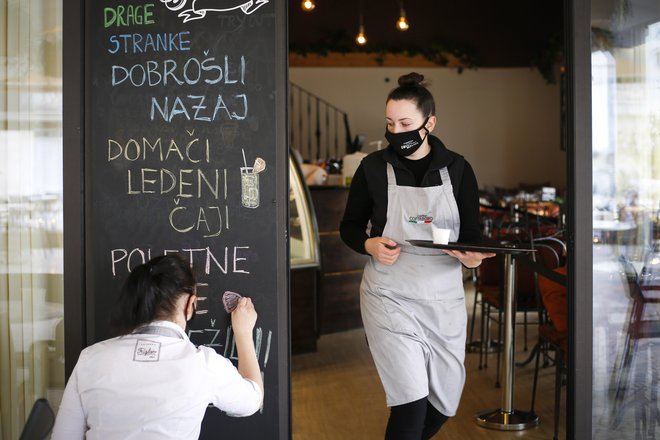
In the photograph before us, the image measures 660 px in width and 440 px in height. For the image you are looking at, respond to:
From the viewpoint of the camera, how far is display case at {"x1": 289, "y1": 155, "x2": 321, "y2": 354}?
5.02 m

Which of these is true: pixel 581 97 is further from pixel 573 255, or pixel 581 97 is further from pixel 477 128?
pixel 477 128

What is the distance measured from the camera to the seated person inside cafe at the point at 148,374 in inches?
66.0

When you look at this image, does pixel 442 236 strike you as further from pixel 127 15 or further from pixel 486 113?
pixel 486 113

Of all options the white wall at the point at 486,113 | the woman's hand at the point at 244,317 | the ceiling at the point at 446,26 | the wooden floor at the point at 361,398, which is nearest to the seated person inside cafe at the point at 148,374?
the woman's hand at the point at 244,317

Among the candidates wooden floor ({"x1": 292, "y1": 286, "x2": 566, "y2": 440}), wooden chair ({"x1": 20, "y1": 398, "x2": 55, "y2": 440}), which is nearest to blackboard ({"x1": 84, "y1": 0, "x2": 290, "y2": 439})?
wooden chair ({"x1": 20, "y1": 398, "x2": 55, "y2": 440})

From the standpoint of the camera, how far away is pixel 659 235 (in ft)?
9.77

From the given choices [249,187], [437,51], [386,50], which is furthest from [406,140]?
[437,51]

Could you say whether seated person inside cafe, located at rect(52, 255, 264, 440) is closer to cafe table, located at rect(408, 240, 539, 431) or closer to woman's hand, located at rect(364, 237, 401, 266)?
woman's hand, located at rect(364, 237, 401, 266)

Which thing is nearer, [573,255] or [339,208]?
[573,255]

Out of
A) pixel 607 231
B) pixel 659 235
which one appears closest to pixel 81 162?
pixel 607 231

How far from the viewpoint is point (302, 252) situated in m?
5.09

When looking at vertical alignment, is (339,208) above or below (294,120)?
below

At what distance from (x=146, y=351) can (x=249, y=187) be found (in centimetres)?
104

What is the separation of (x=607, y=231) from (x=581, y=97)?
56 cm
